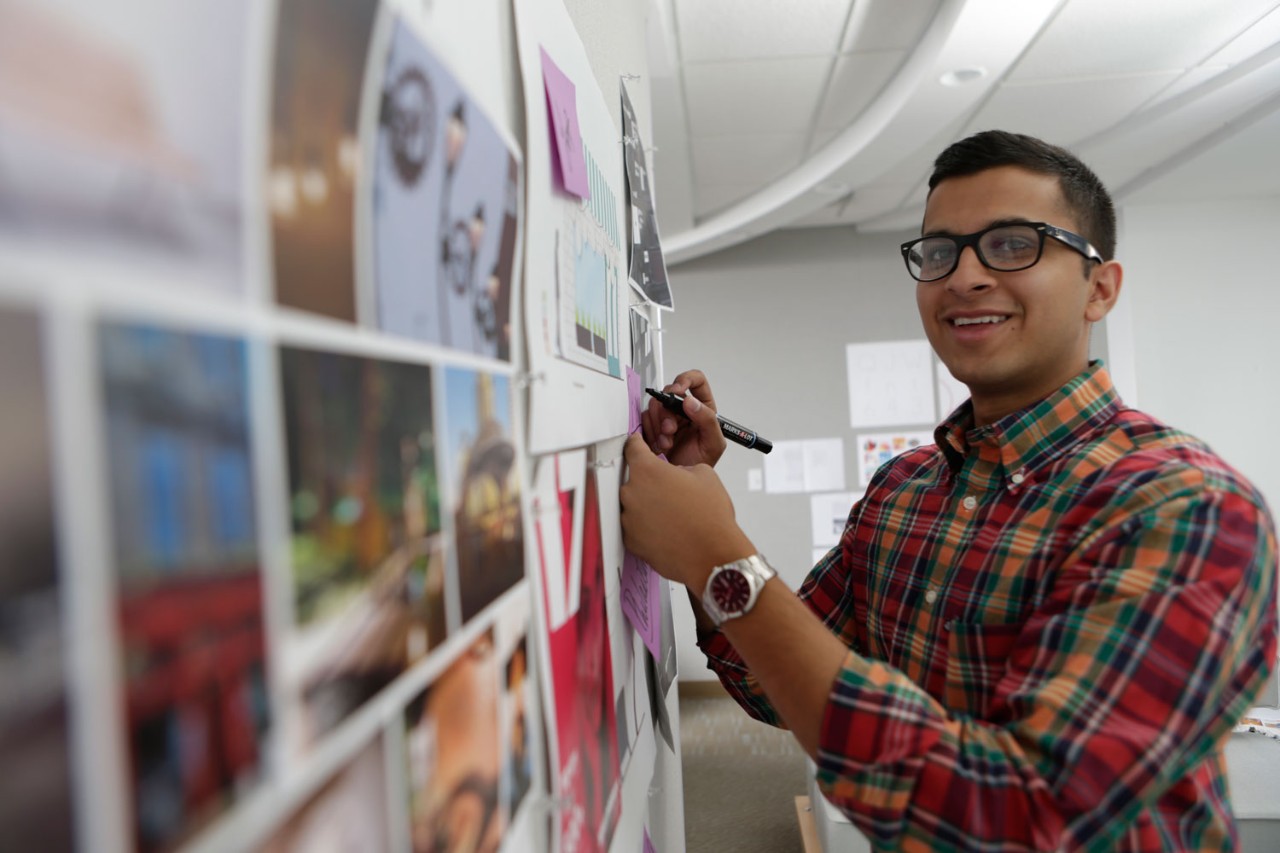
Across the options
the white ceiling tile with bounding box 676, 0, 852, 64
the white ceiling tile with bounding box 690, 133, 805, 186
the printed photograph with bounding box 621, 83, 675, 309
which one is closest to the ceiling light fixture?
the white ceiling tile with bounding box 690, 133, 805, 186

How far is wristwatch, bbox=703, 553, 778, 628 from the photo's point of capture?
597 millimetres

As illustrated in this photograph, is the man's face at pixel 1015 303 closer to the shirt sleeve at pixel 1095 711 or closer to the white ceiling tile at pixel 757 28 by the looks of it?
the shirt sleeve at pixel 1095 711

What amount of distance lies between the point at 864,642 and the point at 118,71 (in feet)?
3.15

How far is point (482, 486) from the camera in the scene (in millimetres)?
355

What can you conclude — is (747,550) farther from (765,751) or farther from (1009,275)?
(765,751)

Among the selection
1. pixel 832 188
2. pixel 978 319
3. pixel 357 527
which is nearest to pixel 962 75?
pixel 832 188

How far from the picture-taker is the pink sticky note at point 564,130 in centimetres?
49

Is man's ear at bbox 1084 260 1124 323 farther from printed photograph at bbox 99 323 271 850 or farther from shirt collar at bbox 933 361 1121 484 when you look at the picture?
printed photograph at bbox 99 323 271 850

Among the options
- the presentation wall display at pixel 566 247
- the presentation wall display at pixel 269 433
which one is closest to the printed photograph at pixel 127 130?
the presentation wall display at pixel 269 433

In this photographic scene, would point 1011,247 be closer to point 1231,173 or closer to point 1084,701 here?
point 1084,701

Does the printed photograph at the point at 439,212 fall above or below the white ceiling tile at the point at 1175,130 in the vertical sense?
below

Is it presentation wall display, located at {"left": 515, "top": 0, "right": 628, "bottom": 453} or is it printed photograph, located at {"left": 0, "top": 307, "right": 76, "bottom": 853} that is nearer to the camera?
printed photograph, located at {"left": 0, "top": 307, "right": 76, "bottom": 853}

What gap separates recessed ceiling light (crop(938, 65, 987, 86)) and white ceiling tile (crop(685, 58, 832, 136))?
1.13 ft

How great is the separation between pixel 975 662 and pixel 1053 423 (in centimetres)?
24
